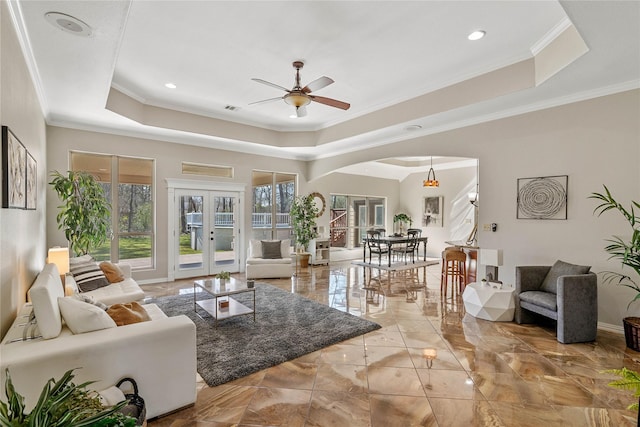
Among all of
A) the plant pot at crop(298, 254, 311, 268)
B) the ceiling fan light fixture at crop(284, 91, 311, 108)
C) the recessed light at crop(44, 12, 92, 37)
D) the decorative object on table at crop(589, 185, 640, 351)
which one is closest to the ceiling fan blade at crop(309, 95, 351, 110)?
the ceiling fan light fixture at crop(284, 91, 311, 108)

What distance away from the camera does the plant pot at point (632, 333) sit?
3342mm

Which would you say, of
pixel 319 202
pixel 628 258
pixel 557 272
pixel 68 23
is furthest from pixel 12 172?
pixel 319 202

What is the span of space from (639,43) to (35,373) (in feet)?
17.4

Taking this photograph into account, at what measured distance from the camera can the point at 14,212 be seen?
8.41 feet

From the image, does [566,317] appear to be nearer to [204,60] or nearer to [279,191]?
[204,60]

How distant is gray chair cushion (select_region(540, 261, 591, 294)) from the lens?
3.82 metres

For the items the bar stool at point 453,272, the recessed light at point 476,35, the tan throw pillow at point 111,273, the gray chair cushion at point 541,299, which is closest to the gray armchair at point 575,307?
the gray chair cushion at point 541,299

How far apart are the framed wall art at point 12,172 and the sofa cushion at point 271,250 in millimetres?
4621

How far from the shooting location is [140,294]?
13.2ft

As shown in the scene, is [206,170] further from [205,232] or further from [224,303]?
[224,303]

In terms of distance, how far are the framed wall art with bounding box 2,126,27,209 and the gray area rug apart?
204 cm

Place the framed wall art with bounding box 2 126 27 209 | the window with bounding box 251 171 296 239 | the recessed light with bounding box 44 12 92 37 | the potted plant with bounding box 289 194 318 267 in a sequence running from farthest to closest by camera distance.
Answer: the potted plant with bounding box 289 194 318 267 < the window with bounding box 251 171 296 239 < the recessed light with bounding box 44 12 92 37 < the framed wall art with bounding box 2 126 27 209

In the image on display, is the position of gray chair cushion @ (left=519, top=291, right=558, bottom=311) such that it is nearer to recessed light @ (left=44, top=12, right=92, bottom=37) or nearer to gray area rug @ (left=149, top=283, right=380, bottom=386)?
gray area rug @ (left=149, top=283, right=380, bottom=386)

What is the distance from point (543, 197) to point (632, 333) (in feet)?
6.11
